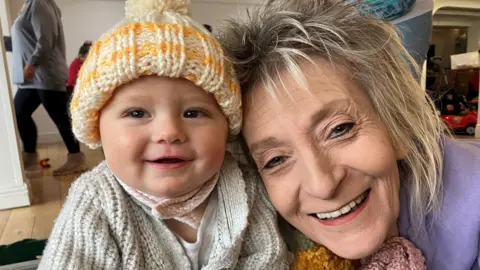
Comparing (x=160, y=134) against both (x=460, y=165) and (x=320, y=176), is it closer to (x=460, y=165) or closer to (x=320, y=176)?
(x=320, y=176)

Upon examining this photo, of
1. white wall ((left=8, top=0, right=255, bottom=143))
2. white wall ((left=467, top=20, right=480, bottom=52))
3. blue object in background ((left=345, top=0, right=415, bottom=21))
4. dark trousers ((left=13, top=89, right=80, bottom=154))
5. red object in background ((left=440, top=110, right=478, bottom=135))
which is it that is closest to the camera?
blue object in background ((left=345, top=0, right=415, bottom=21))

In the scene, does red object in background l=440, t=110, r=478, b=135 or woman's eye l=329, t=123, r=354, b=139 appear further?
red object in background l=440, t=110, r=478, b=135

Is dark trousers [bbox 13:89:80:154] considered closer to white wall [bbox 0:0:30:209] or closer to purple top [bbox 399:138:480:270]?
white wall [bbox 0:0:30:209]

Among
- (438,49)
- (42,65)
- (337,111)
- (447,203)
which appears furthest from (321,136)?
(438,49)

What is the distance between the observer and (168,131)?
65 centimetres

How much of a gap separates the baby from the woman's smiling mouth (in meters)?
0.10

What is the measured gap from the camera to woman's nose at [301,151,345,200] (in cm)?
68

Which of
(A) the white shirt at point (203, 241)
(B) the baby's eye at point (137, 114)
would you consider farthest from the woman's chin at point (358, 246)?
(B) the baby's eye at point (137, 114)

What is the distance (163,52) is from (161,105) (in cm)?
8

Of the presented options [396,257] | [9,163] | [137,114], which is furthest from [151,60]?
[9,163]

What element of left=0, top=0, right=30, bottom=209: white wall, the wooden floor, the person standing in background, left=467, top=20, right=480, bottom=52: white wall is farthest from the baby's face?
left=467, top=20, right=480, bottom=52: white wall

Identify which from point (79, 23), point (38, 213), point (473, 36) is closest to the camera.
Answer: point (38, 213)

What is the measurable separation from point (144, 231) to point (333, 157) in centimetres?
33

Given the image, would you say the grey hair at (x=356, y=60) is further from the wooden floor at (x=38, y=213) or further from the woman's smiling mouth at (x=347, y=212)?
the wooden floor at (x=38, y=213)
